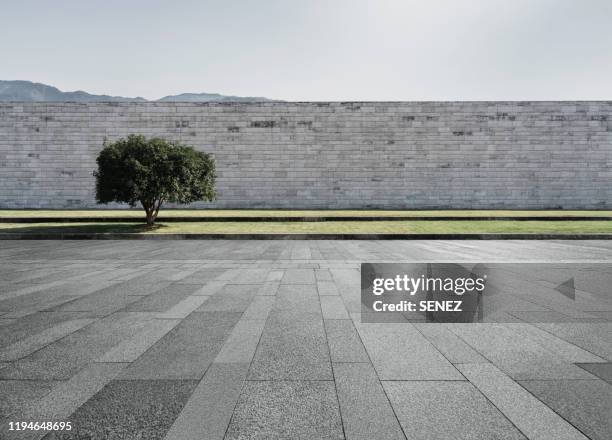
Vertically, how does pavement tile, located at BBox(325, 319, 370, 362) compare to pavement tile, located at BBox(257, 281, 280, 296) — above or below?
above

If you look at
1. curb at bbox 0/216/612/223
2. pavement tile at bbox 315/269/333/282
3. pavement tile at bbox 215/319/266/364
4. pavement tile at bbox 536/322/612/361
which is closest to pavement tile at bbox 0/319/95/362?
pavement tile at bbox 215/319/266/364

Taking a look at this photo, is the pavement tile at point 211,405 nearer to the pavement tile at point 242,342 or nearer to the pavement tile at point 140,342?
the pavement tile at point 242,342

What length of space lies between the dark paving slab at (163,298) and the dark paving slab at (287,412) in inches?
109

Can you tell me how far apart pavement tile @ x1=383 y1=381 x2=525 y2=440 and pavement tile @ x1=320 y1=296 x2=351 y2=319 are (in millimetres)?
1791

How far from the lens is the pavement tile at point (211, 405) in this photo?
2094 millimetres

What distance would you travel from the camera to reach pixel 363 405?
7.91 ft

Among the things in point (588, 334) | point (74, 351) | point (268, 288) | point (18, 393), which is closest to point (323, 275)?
point (268, 288)

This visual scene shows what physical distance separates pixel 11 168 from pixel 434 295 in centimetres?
3791

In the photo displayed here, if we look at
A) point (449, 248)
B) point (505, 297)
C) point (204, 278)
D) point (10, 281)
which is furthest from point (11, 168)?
point (505, 297)

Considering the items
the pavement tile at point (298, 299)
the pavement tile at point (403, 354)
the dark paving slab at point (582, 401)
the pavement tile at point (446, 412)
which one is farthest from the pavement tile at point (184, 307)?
the dark paving slab at point (582, 401)

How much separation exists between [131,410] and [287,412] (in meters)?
1.11

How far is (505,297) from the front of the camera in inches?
209

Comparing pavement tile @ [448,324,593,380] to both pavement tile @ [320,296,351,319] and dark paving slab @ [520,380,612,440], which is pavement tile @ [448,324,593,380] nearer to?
dark paving slab @ [520,380,612,440]

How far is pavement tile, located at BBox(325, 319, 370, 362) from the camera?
3229 millimetres
